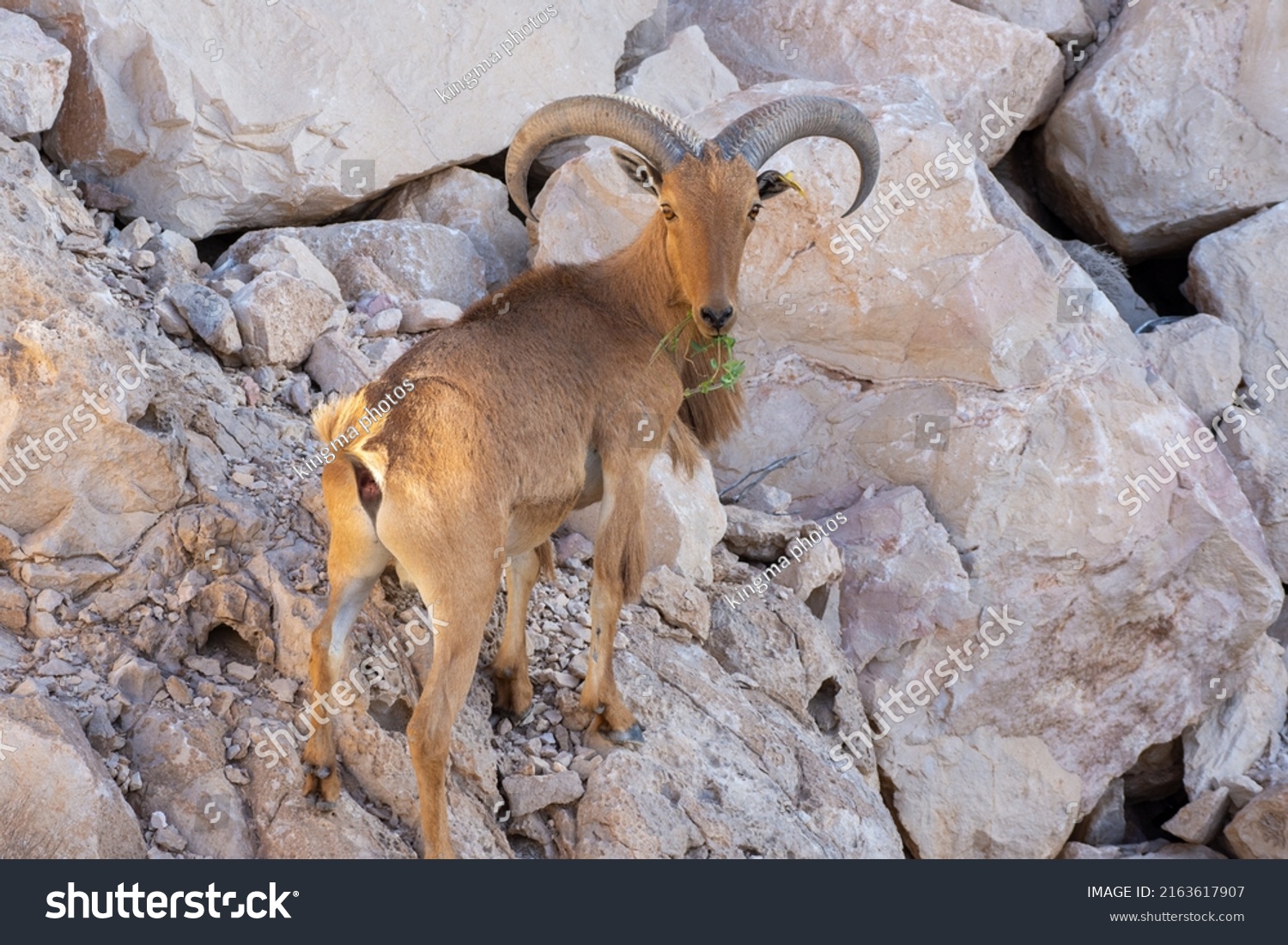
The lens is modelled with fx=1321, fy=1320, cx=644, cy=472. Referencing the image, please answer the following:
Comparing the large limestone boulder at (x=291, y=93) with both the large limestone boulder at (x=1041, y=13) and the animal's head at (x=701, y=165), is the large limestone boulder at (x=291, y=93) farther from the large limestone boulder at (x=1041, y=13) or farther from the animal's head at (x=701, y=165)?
the large limestone boulder at (x=1041, y=13)

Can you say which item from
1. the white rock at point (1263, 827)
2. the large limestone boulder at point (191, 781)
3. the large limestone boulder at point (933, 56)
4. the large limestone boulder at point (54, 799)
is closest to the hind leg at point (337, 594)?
the large limestone boulder at point (191, 781)

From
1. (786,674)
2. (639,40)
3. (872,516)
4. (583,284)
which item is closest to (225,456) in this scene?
(583,284)

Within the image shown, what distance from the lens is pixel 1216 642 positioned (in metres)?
9.73

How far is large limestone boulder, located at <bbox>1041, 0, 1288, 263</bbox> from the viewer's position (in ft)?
38.3

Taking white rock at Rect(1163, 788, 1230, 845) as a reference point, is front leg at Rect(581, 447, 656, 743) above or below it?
above

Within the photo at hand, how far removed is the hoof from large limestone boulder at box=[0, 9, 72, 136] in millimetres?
5340

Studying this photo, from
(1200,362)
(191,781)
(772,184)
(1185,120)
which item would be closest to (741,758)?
(191,781)

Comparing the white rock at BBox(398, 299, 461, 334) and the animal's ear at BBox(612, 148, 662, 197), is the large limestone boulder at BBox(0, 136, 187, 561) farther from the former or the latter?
the animal's ear at BBox(612, 148, 662, 197)

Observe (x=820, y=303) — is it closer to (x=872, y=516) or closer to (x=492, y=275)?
(x=872, y=516)

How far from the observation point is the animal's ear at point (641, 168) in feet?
23.6

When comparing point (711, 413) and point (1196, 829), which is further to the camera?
point (1196, 829)

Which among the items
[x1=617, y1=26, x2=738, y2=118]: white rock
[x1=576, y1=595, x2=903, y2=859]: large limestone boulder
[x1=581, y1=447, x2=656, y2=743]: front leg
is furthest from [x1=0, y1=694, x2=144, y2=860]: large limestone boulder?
[x1=617, y1=26, x2=738, y2=118]: white rock

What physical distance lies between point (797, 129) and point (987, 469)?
122 inches

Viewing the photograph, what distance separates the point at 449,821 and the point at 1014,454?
5140 millimetres
